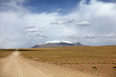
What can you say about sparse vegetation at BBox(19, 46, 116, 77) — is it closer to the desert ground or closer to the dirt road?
the desert ground

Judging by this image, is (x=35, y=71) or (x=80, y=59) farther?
(x=80, y=59)

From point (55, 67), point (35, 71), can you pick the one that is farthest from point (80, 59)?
point (35, 71)

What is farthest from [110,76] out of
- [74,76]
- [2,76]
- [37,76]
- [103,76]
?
[2,76]

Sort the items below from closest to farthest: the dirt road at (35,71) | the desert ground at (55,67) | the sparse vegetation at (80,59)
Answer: the dirt road at (35,71) < the desert ground at (55,67) < the sparse vegetation at (80,59)

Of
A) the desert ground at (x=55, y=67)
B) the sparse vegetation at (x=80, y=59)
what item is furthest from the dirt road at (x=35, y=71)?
the sparse vegetation at (x=80, y=59)

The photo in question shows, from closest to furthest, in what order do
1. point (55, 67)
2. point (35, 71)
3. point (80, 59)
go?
1. point (35, 71)
2. point (55, 67)
3. point (80, 59)

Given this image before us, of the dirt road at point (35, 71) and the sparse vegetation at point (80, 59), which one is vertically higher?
the dirt road at point (35, 71)

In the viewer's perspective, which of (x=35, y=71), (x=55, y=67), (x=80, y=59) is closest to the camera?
(x=35, y=71)

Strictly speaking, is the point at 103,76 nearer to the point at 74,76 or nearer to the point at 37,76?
the point at 74,76

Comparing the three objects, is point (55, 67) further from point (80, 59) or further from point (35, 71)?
point (80, 59)

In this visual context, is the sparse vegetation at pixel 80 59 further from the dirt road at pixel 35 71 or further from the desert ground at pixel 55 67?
the dirt road at pixel 35 71

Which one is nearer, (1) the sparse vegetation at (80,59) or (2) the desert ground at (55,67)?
(2) the desert ground at (55,67)

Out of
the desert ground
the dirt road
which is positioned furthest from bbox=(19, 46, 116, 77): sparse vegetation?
the dirt road

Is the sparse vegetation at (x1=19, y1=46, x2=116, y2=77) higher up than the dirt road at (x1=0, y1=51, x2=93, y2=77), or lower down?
lower down
